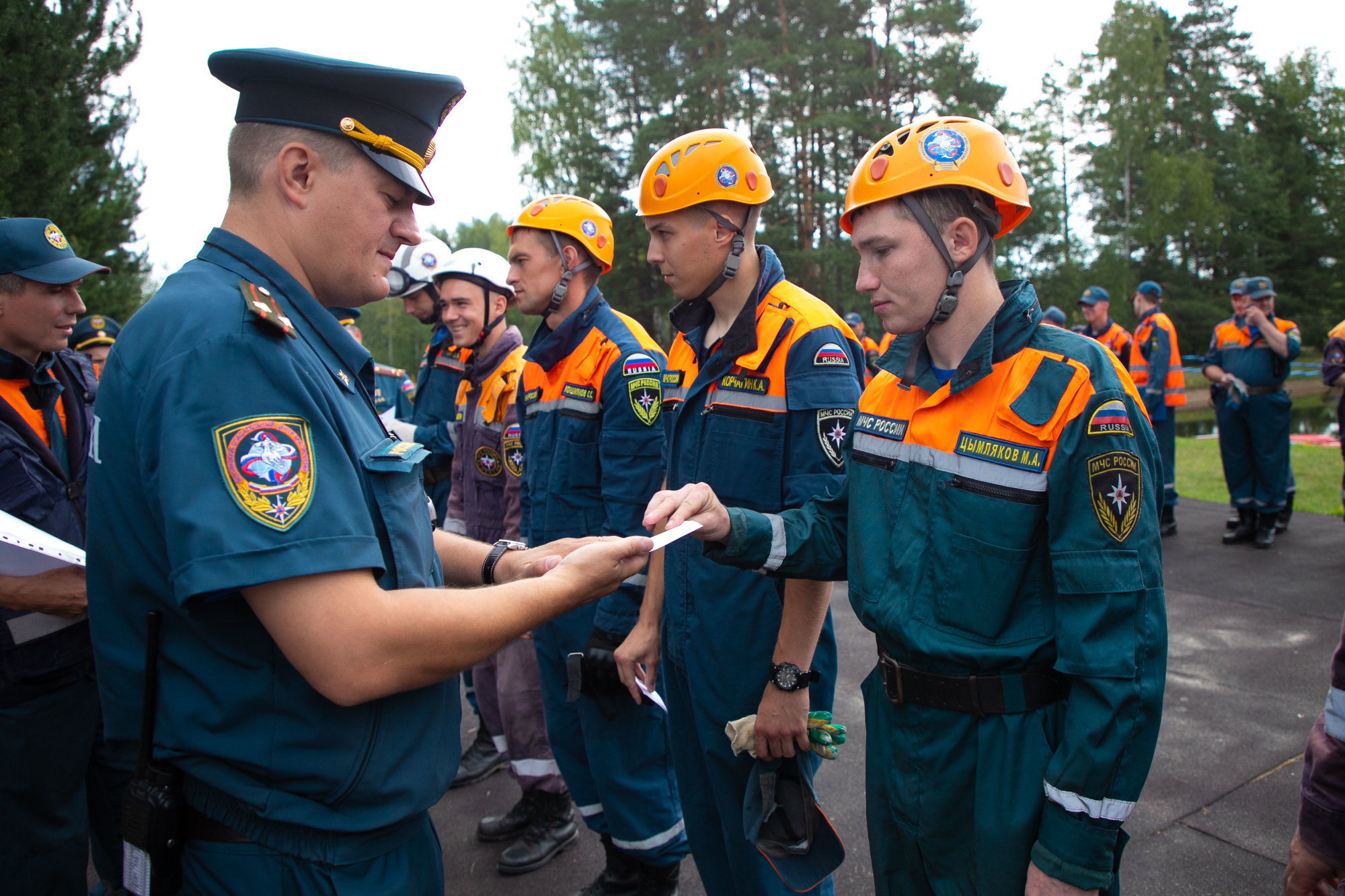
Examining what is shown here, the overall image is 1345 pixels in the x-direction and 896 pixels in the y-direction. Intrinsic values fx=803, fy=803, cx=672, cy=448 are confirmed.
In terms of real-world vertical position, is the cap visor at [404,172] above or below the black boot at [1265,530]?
above

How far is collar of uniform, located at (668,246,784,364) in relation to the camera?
8.91 feet

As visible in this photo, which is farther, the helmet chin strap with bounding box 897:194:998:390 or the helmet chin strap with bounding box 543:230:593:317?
the helmet chin strap with bounding box 543:230:593:317

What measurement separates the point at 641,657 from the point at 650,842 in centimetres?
97

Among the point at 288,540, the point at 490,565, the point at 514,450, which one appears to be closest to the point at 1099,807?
the point at 490,565

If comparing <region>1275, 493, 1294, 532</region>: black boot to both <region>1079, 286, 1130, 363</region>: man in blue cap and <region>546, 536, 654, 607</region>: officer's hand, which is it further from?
<region>546, 536, 654, 607</region>: officer's hand

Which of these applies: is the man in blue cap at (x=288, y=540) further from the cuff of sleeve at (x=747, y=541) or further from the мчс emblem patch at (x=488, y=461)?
the мчс emblem patch at (x=488, y=461)

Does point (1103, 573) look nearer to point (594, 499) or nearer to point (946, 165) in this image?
point (946, 165)

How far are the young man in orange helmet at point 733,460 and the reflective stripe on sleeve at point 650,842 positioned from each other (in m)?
0.52

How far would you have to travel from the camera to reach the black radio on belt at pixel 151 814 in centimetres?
146

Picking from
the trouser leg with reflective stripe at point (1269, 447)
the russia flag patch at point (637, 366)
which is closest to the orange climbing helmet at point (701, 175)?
the russia flag patch at point (637, 366)

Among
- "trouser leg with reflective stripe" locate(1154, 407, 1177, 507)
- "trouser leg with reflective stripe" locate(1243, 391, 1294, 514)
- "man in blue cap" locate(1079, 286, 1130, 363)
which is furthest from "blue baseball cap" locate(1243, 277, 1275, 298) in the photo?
"man in blue cap" locate(1079, 286, 1130, 363)

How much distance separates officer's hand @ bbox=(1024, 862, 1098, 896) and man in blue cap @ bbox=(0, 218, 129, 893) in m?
2.74

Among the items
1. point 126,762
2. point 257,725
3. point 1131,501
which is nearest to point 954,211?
point 1131,501

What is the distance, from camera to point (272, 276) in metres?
1.58
